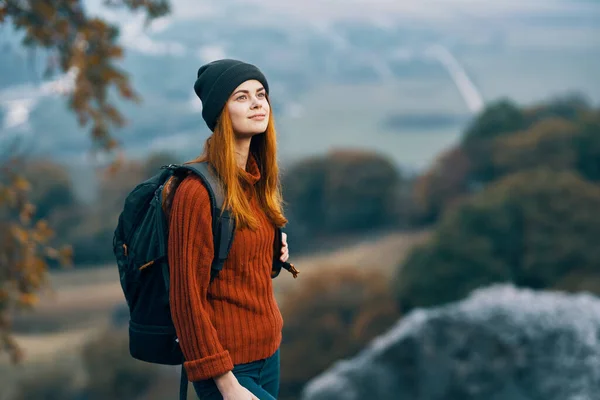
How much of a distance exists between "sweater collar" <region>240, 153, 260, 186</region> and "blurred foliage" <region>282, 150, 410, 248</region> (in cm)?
2160

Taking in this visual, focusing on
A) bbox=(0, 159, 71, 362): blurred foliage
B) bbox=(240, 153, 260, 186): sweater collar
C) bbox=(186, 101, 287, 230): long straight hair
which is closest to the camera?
bbox=(186, 101, 287, 230): long straight hair

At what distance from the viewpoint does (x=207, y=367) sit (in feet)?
7.47

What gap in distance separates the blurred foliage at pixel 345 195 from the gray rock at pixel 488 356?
16.9 meters

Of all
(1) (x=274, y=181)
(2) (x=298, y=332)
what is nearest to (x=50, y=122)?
(2) (x=298, y=332)

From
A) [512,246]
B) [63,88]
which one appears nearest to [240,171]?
[63,88]

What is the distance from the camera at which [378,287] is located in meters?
17.0

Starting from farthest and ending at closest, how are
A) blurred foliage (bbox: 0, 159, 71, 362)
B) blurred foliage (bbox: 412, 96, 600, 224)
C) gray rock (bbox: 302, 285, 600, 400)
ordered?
1. blurred foliage (bbox: 412, 96, 600, 224)
2. gray rock (bbox: 302, 285, 600, 400)
3. blurred foliage (bbox: 0, 159, 71, 362)

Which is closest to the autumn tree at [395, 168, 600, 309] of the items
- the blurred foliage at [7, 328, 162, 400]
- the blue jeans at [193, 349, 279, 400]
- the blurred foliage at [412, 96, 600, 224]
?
the blurred foliage at [412, 96, 600, 224]

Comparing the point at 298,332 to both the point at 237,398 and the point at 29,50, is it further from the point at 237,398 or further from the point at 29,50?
the point at 237,398

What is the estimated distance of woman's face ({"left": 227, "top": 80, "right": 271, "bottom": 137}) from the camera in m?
2.45

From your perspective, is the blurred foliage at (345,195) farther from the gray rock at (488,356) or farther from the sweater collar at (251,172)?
the sweater collar at (251,172)

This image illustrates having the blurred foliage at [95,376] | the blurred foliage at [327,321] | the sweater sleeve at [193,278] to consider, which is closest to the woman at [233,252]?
the sweater sleeve at [193,278]

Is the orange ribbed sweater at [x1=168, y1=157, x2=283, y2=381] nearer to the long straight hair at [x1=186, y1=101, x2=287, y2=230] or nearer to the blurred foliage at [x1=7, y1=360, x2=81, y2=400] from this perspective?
the long straight hair at [x1=186, y1=101, x2=287, y2=230]

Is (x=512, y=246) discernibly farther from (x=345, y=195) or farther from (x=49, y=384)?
(x=49, y=384)
